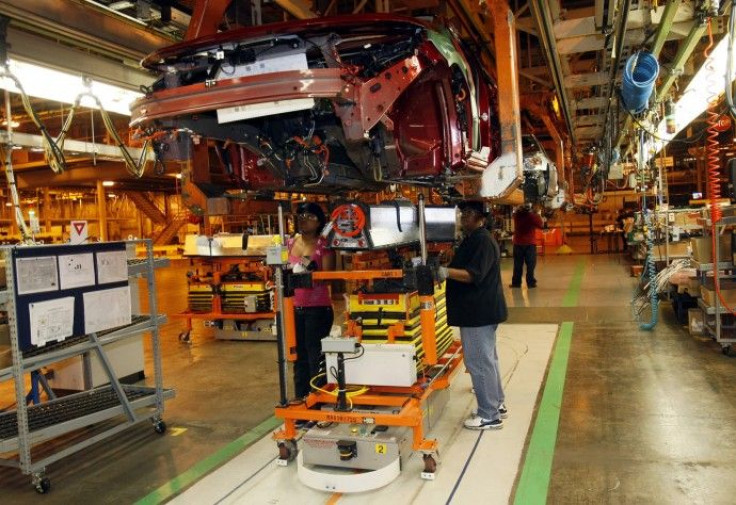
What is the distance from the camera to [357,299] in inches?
154

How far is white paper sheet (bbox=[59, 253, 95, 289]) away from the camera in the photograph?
379 cm

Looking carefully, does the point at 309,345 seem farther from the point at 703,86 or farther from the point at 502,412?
the point at 703,86

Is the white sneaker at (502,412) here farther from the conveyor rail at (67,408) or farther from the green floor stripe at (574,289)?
the green floor stripe at (574,289)

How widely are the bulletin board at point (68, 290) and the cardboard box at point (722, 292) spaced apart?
546cm

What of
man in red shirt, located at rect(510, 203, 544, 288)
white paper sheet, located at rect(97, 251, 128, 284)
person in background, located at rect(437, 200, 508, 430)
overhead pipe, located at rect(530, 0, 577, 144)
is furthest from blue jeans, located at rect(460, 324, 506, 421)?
man in red shirt, located at rect(510, 203, 544, 288)

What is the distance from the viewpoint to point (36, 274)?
3600 mm

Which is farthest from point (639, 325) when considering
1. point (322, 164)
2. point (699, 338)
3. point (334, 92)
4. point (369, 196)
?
point (334, 92)

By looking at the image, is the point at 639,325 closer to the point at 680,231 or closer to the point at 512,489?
the point at 680,231

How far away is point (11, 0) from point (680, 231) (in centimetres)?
813

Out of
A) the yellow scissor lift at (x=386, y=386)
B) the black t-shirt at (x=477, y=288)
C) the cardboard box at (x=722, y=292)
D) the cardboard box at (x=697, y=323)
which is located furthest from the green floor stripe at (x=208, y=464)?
the cardboard box at (x=697, y=323)

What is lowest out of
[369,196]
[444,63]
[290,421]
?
[290,421]

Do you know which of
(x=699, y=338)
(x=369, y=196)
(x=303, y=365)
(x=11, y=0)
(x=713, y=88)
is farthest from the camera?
(x=369, y=196)

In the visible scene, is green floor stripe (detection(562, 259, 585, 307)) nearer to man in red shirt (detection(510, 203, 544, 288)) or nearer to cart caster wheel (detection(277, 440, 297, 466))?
man in red shirt (detection(510, 203, 544, 288))

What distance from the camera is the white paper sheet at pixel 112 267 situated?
4.09 meters
